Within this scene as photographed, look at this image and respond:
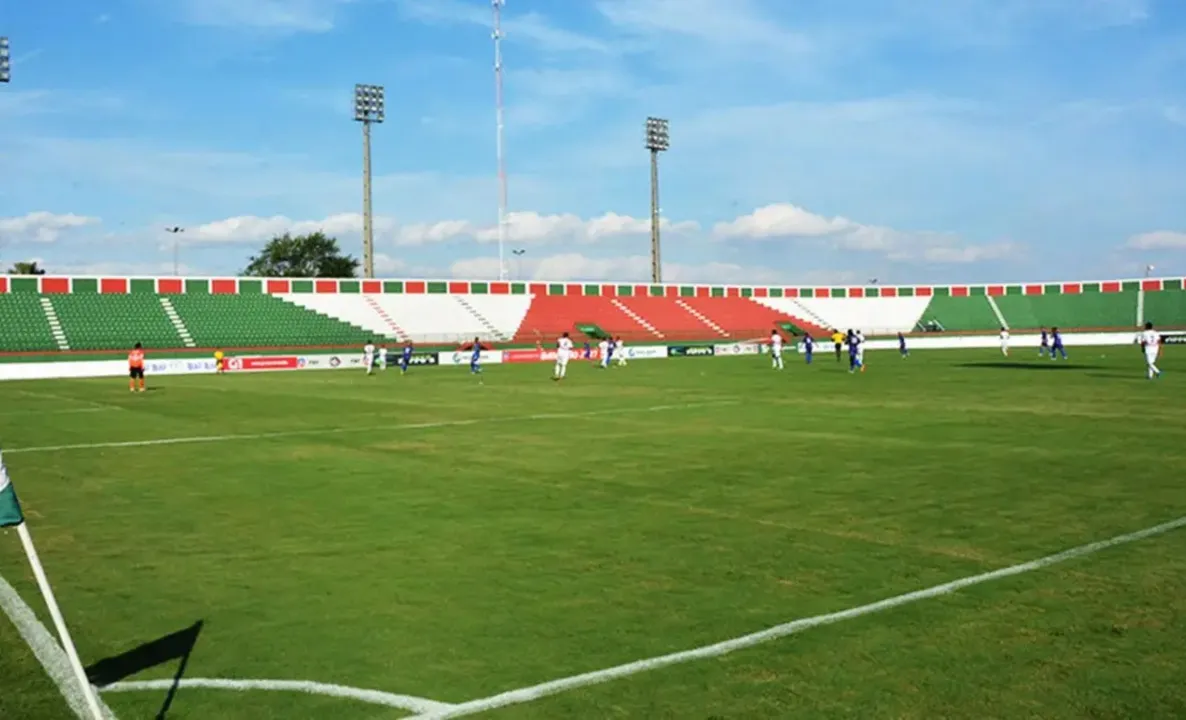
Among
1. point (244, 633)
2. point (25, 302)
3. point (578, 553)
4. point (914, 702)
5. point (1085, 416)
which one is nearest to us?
point (914, 702)

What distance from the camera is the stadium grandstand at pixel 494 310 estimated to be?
191ft

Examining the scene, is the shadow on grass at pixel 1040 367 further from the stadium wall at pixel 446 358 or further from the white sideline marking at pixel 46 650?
the white sideline marking at pixel 46 650

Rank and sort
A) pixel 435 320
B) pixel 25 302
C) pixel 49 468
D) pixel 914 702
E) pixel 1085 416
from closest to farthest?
pixel 914 702
pixel 49 468
pixel 1085 416
pixel 25 302
pixel 435 320

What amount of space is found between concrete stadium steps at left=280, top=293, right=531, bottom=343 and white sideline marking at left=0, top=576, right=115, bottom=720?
5829 cm

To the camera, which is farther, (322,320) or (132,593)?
(322,320)

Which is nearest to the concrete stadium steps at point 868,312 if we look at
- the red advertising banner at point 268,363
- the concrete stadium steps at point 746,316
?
the concrete stadium steps at point 746,316

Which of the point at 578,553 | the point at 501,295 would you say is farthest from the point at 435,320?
the point at 578,553

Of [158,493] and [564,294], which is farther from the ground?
[564,294]

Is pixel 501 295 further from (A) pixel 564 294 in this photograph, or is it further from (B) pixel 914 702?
(B) pixel 914 702

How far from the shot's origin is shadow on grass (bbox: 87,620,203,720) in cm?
567

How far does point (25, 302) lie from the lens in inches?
2261

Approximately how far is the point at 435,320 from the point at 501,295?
8.19m

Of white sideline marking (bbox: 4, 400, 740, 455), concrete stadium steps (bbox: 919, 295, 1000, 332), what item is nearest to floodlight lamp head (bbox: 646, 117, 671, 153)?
concrete stadium steps (bbox: 919, 295, 1000, 332)

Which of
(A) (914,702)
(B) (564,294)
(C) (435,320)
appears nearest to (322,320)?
(C) (435,320)
